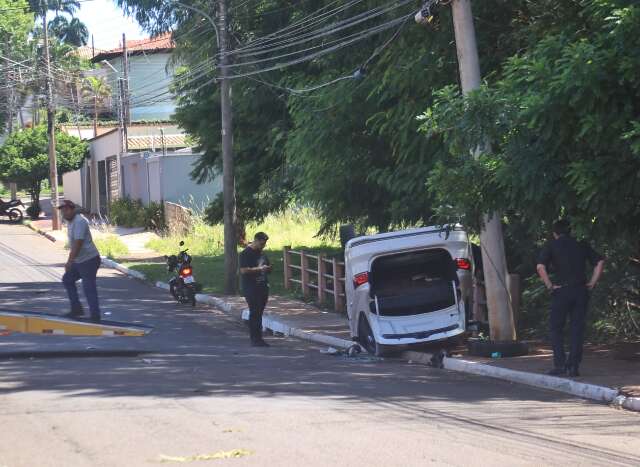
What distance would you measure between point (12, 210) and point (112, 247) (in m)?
19.8

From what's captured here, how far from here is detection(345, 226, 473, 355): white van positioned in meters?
14.5

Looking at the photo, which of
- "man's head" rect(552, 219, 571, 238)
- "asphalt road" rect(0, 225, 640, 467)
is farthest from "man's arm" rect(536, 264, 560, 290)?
"asphalt road" rect(0, 225, 640, 467)

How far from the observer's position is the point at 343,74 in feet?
63.7

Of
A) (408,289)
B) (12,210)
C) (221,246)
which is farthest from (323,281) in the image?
(12,210)

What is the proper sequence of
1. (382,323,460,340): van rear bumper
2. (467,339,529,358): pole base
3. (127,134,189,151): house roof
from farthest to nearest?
1. (127,134,189,151): house roof
2. (382,323,460,340): van rear bumper
3. (467,339,529,358): pole base

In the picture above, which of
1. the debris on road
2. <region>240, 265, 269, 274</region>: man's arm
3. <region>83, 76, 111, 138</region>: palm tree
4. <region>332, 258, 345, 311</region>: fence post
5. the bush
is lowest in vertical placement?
the debris on road

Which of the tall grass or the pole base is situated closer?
the pole base

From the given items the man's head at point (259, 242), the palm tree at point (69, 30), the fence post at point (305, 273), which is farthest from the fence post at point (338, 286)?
the palm tree at point (69, 30)

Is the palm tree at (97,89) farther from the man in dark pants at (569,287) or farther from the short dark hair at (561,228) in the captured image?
the man in dark pants at (569,287)

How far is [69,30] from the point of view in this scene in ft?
313

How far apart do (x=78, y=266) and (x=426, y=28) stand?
6.50 metres

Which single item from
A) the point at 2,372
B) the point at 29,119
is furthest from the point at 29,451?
the point at 29,119

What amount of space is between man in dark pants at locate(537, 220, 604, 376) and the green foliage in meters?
48.5

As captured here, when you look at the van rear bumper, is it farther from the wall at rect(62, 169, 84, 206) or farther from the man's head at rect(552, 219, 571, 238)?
the wall at rect(62, 169, 84, 206)
